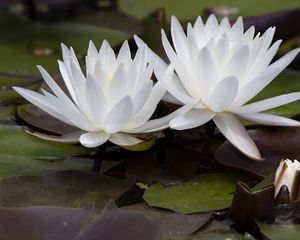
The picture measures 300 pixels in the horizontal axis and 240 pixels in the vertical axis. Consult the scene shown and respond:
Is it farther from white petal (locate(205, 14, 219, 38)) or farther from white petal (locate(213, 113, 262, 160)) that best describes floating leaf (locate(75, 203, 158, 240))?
white petal (locate(205, 14, 219, 38))

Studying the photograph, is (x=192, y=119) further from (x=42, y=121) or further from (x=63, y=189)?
(x=42, y=121)

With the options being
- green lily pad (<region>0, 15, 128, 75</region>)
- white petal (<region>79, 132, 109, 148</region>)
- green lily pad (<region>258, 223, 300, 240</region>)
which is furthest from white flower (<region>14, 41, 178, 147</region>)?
green lily pad (<region>0, 15, 128, 75</region>)

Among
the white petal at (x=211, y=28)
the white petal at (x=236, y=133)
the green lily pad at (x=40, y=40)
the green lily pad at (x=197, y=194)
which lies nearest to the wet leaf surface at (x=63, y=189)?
the green lily pad at (x=197, y=194)

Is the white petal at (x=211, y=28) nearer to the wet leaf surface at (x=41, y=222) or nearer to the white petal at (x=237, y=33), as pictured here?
the white petal at (x=237, y=33)

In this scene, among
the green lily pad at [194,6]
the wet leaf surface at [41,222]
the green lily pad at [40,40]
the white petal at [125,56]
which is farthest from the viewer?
the green lily pad at [194,6]

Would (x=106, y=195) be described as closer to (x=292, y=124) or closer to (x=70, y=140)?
(x=70, y=140)

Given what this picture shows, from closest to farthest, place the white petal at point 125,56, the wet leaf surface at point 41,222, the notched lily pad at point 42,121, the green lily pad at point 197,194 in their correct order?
the wet leaf surface at point 41,222
the green lily pad at point 197,194
the white petal at point 125,56
the notched lily pad at point 42,121
